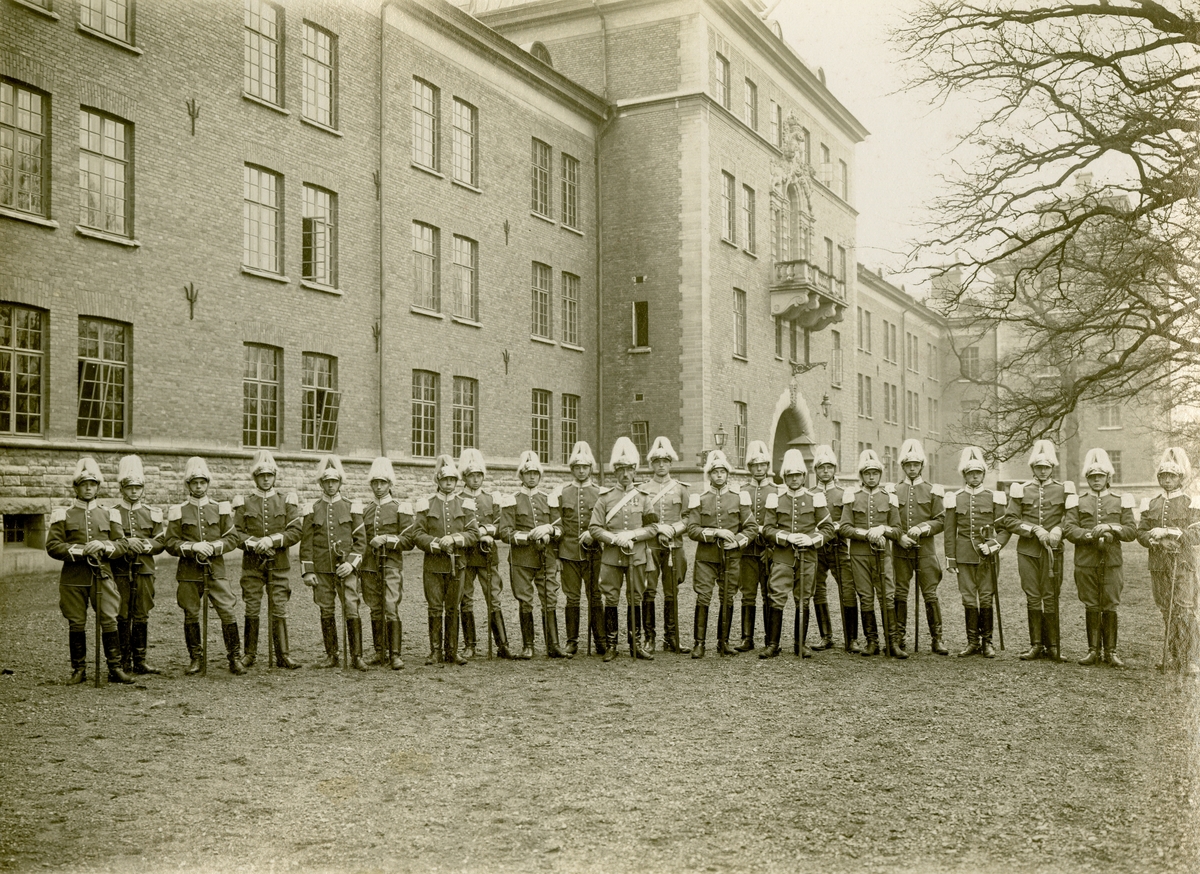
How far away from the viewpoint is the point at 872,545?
37.9 feet

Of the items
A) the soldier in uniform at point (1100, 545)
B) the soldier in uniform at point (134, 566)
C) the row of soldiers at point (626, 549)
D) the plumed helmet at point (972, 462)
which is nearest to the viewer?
the soldier in uniform at point (134, 566)

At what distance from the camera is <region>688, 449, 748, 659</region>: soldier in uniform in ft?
37.9

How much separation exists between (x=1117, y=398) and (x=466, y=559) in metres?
11.6

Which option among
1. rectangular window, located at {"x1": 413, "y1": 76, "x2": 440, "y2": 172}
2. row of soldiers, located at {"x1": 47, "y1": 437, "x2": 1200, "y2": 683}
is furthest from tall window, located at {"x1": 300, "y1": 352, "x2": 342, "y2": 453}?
row of soldiers, located at {"x1": 47, "y1": 437, "x2": 1200, "y2": 683}

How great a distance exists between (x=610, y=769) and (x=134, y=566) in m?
5.50

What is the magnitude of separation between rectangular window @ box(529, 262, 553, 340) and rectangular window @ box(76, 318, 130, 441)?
533 inches

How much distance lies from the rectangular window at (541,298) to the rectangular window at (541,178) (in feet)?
5.07

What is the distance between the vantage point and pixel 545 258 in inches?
1246

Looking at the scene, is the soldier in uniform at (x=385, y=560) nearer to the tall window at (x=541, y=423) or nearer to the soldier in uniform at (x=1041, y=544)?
the soldier in uniform at (x=1041, y=544)

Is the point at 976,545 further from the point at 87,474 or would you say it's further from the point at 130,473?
the point at 87,474

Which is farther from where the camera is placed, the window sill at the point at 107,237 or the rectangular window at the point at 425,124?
the rectangular window at the point at 425,124

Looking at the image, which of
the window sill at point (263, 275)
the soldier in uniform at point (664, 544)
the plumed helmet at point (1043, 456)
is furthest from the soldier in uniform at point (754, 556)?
the window sill at point (263, 275)

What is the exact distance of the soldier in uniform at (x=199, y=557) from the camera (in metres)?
10.4

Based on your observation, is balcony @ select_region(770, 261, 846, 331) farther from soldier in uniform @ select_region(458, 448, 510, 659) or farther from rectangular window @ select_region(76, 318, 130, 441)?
soldier in uniform @ select_region(458, 448, 510, 659)
